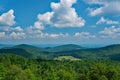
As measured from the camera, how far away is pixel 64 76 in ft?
376

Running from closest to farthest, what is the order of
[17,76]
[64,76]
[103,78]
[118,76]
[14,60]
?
[103,78]
[118,76]
[17,76]
[64,76]
[14,60]

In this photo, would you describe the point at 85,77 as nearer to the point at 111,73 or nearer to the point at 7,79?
the point at 111,73

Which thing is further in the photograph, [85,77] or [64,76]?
[64,76]

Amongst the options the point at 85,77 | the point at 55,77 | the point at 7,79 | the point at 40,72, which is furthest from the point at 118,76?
the point at 40,72

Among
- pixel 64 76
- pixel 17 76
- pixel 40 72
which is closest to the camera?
pixel 17 76

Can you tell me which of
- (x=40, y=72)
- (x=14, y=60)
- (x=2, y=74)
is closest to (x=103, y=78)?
(x=2, y=74)

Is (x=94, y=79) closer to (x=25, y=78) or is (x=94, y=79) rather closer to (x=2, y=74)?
(x=25, y=78)

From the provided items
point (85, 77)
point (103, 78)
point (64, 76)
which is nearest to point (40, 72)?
point (64, 76)

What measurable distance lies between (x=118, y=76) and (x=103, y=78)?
797 cm

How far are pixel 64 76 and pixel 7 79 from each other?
2290 cm

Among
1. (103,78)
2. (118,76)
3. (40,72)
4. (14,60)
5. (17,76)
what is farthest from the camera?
(14,60)

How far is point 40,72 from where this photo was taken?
146 m

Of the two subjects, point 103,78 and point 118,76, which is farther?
point 118,76

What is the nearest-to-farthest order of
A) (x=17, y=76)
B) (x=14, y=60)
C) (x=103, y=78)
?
(x=103, y=78), (x=17, y=76), (x=14, y=60)
